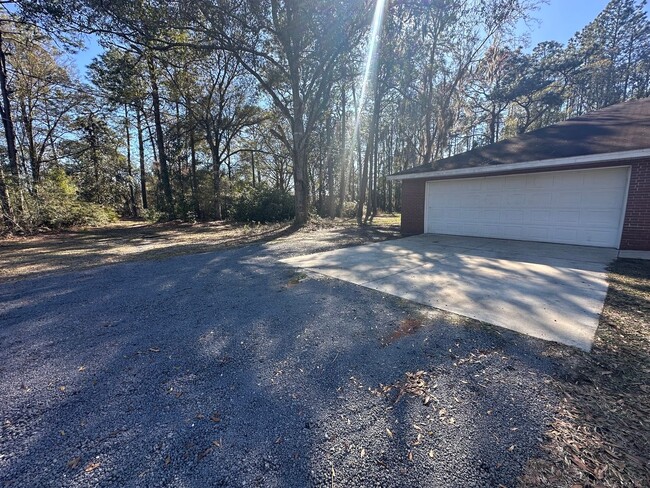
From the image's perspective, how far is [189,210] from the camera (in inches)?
700

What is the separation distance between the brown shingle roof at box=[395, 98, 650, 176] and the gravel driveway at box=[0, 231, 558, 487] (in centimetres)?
663

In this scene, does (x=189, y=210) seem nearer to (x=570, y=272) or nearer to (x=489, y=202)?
(x=489, y=202)

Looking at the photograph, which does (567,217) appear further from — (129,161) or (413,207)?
(129,161)

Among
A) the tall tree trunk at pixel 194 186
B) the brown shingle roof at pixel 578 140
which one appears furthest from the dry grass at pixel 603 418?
the tall tree trunk at pixel 194 186

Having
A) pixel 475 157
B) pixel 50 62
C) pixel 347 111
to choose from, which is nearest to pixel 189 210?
pixel 50 62

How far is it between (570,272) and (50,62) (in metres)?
23.1

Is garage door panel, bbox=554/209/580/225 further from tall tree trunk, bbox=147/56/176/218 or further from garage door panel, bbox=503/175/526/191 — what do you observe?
tall tree trunk, bbox=147/56/176/218

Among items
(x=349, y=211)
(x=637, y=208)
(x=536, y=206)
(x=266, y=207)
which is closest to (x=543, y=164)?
(x=536, y=206)

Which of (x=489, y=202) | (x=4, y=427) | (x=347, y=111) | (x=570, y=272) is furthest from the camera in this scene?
(x=347, y=111)

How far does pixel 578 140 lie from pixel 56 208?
18905 millimetres

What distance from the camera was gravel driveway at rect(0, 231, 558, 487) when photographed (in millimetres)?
1437

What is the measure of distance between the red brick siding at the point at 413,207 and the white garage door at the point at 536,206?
247 mm

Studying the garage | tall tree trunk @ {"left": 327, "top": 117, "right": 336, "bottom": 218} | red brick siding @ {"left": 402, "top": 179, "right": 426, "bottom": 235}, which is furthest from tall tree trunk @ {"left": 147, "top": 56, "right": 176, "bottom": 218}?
the garage

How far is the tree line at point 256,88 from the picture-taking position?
9375mm
